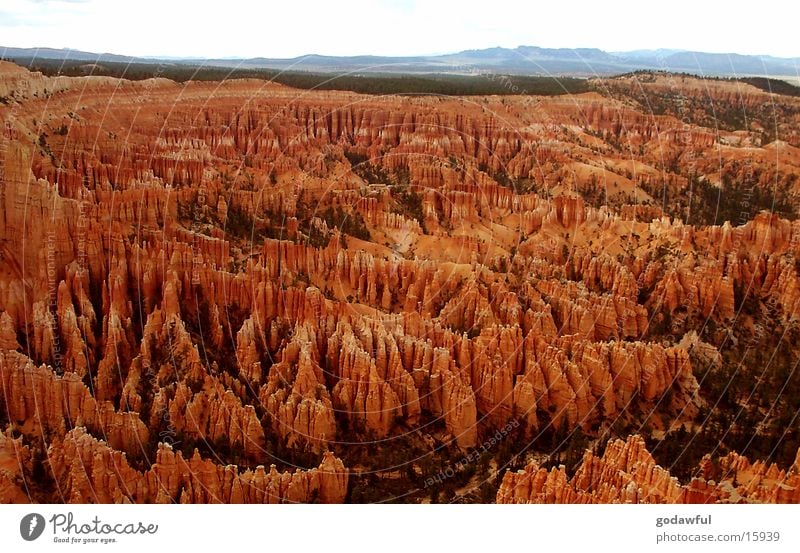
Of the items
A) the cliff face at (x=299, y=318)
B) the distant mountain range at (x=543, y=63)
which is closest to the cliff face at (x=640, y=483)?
the cliff face at (x=299, y=318)

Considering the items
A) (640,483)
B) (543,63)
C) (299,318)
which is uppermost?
(543,63)

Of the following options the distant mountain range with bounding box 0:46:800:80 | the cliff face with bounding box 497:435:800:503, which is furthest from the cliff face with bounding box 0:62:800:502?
the distant mountain range with bounding box 0:46:800:80

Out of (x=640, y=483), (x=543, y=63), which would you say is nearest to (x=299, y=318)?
(x=640, y=483)

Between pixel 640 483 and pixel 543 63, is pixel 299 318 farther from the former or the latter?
pixel 543 63

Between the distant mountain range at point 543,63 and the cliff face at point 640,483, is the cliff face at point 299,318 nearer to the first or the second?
the cliff face at point 640,483
